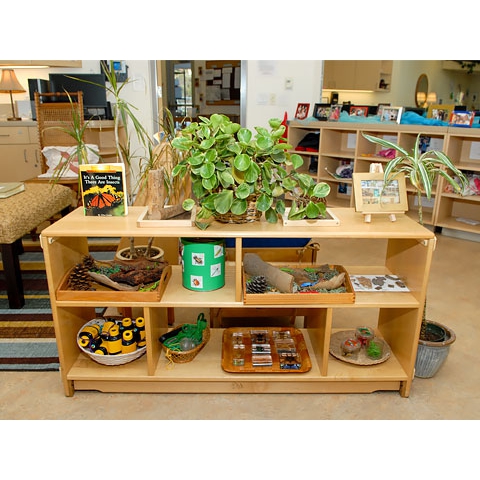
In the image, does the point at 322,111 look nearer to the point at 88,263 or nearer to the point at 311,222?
the point at 311,222

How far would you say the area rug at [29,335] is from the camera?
7.44 ft

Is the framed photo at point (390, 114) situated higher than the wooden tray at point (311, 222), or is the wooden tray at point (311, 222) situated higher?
the framed photo at point (390, 114)

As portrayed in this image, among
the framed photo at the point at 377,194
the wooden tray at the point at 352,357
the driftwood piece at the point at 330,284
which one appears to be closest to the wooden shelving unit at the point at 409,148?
the wooden tray at the point at 352,357

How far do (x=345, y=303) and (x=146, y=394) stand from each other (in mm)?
963

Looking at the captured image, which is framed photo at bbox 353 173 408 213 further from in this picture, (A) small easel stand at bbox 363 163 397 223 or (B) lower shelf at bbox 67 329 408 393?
(B) lower shelf at bbox 67 329 408 393

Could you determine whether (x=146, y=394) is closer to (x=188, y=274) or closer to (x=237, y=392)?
(x=237, y=392)

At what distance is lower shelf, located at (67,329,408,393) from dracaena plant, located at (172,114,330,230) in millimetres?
698

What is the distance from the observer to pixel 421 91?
8242 mm

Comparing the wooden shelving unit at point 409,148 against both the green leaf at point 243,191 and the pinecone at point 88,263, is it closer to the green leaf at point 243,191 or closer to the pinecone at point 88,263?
the green leaf at point 243,191

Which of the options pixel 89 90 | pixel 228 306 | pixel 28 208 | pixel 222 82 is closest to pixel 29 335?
pixel 28 208

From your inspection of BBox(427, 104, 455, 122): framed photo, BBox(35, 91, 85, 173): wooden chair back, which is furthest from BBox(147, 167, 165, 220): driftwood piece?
BBox(427, 104, 455, 122): framed photo

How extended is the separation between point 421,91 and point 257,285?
7637mm

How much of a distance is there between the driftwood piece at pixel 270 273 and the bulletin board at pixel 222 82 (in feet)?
15.0

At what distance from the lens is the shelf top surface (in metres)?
1.78
